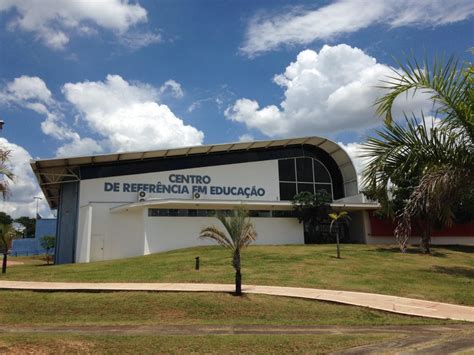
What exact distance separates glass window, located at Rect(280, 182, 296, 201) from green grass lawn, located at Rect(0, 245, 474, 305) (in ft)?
40.7

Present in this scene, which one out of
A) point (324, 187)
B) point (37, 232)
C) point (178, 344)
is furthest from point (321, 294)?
point (37, 232)

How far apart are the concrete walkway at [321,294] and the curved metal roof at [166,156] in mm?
14949

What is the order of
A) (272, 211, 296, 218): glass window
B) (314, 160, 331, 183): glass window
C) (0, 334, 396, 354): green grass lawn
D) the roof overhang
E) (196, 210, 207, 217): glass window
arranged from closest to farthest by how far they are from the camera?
(0, 334, 396, 354): green grass lawn < the roof overhang < (196, 210, 207, 217): glass window < (272, 211, 296, 218): glass window < (314, 160, 331, 183): glass window

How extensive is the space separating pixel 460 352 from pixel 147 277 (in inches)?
503

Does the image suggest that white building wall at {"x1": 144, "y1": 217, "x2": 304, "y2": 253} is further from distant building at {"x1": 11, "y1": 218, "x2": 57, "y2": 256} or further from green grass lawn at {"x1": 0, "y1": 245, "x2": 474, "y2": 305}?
distant building at {"x1": 11, "y1": 218, "x2": 57, "y2": 256}

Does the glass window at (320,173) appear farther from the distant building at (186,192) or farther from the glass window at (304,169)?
the glass window at (304,169)

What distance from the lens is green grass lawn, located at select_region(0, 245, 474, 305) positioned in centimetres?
1574

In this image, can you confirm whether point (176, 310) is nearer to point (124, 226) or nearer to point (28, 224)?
point (124, 226)

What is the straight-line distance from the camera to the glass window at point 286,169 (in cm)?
3709

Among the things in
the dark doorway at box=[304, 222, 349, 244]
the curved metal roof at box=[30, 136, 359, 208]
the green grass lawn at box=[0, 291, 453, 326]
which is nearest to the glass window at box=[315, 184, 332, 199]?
the curved metal roof at box=[30, 136, 359, 208]

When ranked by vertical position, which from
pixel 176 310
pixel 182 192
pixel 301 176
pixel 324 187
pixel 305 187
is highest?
pixel 301 176

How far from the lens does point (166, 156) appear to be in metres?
A: 33.2

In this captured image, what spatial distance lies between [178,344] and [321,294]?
6.97 meters

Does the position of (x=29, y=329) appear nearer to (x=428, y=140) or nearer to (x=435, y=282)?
(x=428, y=140)
